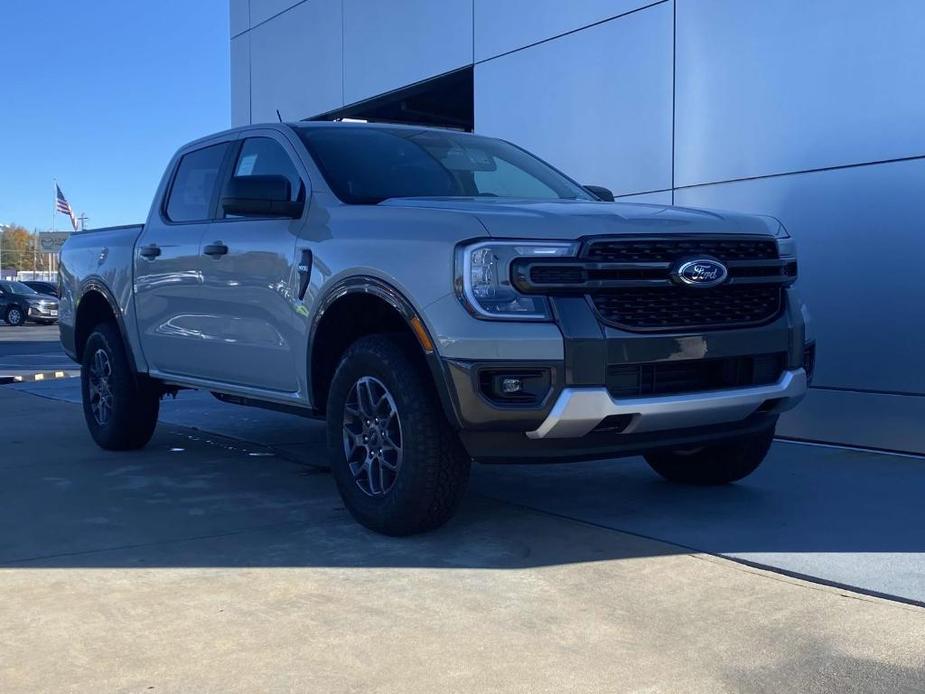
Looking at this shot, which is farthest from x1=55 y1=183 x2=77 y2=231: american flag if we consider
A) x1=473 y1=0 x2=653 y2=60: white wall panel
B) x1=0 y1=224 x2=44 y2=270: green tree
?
x1=0 y1=224 x2=44 y2=270: green tree

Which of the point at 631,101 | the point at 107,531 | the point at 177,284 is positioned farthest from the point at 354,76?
the point at 107,531

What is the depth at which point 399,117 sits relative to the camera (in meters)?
14.4

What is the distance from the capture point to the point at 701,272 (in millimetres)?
4336

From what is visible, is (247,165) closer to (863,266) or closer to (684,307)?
(684,307)

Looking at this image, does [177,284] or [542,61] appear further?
[542,61]

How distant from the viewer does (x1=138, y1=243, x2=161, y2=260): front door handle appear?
21.2 feet

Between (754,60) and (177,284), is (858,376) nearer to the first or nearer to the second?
(754,60)

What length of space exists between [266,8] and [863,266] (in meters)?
10.6

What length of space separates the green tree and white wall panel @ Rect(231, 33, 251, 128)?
139 meters

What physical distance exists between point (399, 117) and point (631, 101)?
6.13m

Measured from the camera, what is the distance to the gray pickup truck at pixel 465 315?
13.5ft

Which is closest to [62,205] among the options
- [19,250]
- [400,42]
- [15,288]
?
[15,288]

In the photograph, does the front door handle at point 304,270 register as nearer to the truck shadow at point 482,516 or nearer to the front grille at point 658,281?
the truck shadow at point 482,516

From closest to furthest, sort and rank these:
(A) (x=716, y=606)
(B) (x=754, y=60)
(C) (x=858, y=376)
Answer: (A) (x=716, y=606), (C) (x=858, y=376), (B) (x=754, y=60)
